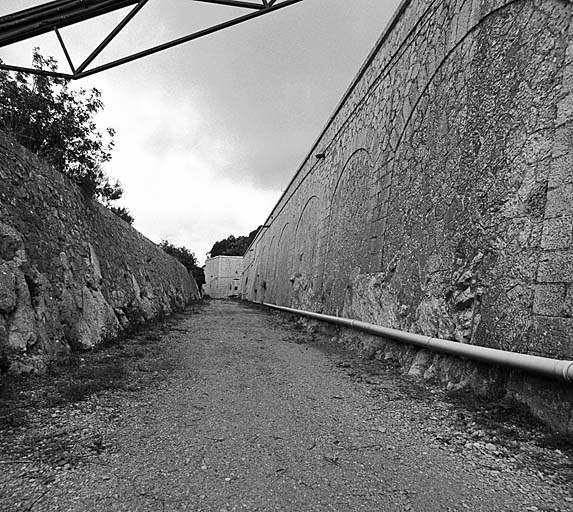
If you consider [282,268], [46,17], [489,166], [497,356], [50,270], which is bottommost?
[497,356]

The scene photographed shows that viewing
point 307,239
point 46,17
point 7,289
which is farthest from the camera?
point 307,239

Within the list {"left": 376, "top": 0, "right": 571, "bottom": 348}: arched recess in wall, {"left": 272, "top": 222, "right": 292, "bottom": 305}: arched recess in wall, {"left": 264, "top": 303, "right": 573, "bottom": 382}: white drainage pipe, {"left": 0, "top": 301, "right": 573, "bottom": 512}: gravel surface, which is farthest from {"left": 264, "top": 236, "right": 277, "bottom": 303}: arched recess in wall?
{"left": 0, "top": 301, "right": 573, "bottom": 512}: gravel surface

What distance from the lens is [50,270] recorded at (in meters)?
4.05

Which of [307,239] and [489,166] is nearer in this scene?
[489,166]

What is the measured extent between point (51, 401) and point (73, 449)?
86cm

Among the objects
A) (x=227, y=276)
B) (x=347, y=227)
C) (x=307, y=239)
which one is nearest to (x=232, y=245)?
(x=227, y=276)

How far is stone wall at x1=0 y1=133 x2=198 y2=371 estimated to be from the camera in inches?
125

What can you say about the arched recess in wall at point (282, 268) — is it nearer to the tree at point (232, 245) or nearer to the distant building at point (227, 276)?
the distant building at point (227, 276)

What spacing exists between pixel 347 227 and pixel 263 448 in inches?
237

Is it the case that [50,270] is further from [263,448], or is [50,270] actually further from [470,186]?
[470,186]

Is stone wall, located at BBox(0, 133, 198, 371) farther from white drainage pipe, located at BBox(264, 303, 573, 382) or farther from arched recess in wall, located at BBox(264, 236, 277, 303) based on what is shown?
arched recess in wall, located at BBox(264, 236, 277, 303)

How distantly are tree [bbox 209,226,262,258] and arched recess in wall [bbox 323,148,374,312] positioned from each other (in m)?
50.8

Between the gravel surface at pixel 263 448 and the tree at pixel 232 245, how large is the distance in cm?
5628

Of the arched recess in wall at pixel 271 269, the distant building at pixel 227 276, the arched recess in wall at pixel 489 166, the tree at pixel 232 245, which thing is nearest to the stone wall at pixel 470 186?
the arched recess in wall at pixel 489 166
